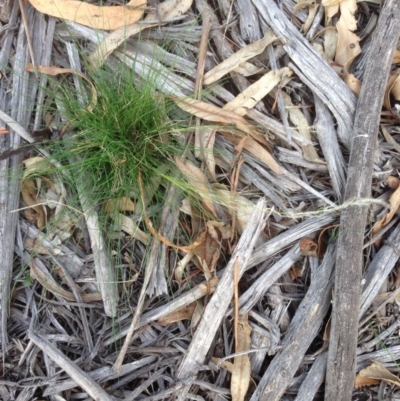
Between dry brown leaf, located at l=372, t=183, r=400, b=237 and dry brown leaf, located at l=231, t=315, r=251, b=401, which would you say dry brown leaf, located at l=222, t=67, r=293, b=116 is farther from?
dry brown leaf, located at l=231, t=315, r=251, b=401

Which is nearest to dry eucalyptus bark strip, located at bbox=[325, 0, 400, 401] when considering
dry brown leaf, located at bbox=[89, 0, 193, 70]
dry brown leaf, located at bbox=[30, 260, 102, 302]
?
dry brown leaf, located at bbox=[89, 0, 193, 70]

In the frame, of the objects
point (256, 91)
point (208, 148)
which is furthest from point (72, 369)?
point (256, 91)

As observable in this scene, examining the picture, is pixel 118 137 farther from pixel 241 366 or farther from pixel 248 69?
pixel 241 366

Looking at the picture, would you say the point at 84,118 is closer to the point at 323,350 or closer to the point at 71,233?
the point at 71,233

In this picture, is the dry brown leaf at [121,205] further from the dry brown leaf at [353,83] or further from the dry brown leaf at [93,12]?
the dry brown leaf at [353,83]

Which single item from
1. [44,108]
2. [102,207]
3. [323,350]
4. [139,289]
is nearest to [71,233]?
[102,207]

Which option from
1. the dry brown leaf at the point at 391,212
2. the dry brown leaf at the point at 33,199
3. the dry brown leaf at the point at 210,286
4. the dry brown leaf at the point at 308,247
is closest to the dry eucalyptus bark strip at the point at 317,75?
the dry brown leaf at the point at 391,212
